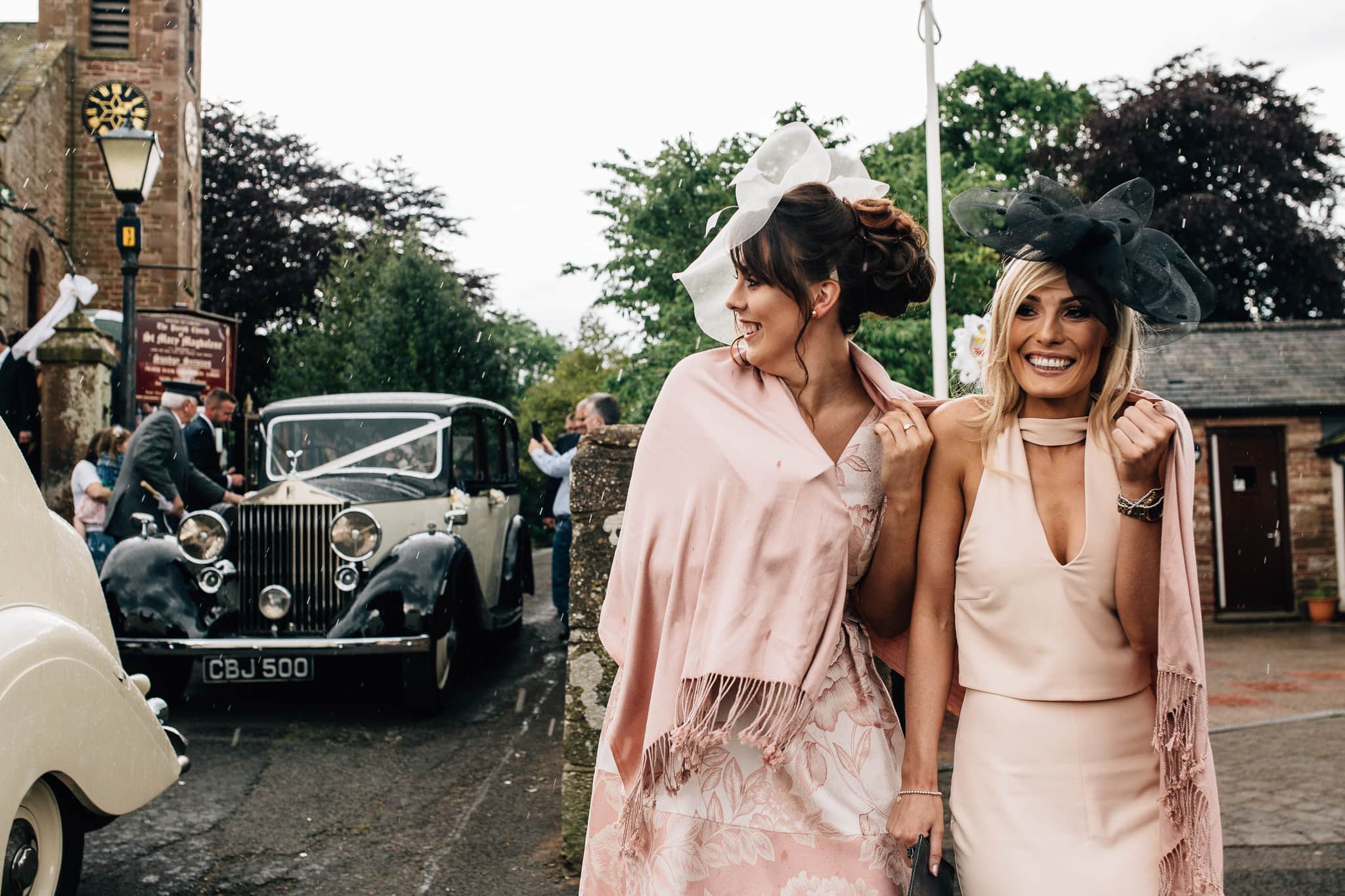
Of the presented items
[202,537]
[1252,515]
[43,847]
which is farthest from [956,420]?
[1252,515]

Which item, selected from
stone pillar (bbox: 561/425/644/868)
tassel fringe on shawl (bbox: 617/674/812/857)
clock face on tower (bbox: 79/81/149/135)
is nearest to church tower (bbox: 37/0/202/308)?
clock face on tower (bbox: 79/81/149/135)

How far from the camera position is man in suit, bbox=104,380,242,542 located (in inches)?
318

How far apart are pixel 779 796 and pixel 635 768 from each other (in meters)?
0.28

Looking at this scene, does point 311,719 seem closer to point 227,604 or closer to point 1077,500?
point 227,604

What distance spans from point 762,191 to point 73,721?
95.7 inches

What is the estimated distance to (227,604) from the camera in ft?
23.4

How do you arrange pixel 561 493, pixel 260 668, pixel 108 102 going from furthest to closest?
1. pixel 108 102
2. pixel 561 493
3. pixel 260 668

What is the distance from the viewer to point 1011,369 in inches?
88.4

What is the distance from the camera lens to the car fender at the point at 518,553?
962cm

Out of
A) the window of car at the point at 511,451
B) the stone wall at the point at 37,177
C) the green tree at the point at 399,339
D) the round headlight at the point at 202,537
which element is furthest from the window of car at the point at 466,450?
the stone wall at the point at 37,177

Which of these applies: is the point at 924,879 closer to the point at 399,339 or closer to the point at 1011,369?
the point at 1011,369

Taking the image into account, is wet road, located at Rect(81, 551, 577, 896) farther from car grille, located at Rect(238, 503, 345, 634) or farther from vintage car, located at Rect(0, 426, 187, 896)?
vintage car, located at Rect(0, 426, 187, 896)

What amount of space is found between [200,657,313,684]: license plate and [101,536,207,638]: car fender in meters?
0.25

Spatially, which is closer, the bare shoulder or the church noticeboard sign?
the bare shoulder
